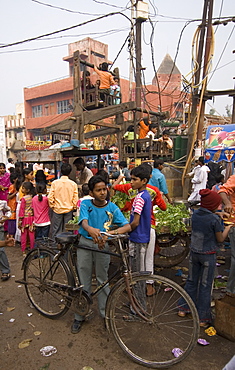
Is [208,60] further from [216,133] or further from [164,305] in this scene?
[164,305]

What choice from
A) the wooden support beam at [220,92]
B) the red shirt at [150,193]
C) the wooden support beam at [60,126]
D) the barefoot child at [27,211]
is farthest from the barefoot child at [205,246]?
the wooden support beam at [220,92]

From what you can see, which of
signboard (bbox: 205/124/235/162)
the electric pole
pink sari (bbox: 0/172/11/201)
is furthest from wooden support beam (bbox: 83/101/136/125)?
the electric pole

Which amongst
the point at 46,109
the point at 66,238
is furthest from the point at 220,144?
the point at 46,109

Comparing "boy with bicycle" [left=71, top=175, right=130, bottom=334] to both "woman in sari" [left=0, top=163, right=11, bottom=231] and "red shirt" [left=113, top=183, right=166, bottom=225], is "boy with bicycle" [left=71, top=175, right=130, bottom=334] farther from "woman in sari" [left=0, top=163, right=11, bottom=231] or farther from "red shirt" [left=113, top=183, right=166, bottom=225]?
"woman in sari" [left=0, top=163, right=11, bottom=231]

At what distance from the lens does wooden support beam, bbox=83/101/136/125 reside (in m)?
7.09

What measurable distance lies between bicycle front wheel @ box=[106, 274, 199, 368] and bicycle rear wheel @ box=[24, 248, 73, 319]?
0.76 m

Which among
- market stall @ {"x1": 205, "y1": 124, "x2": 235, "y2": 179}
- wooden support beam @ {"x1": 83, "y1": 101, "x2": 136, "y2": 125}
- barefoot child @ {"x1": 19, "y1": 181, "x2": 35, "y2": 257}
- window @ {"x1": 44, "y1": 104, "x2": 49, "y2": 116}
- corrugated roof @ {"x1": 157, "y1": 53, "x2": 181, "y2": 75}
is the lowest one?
barefoot child @ {"x1": 19, "y1": 181, "x2": 35, "y2": 257}

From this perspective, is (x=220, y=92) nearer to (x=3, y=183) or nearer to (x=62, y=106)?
(x=3, y=183)

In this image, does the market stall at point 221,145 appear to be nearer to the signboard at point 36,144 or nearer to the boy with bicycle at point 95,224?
the boy with bicycle at point 95,224

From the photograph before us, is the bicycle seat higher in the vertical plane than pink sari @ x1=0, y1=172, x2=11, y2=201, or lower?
lower

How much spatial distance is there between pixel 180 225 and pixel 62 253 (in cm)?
→ 208

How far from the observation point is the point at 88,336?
10.6ft

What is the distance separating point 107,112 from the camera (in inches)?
296

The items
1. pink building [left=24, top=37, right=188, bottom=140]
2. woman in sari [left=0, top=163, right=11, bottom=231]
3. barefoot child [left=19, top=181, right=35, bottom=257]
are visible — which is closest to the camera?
barefoot child [left=19, top=181, right=35, bottom=257]
